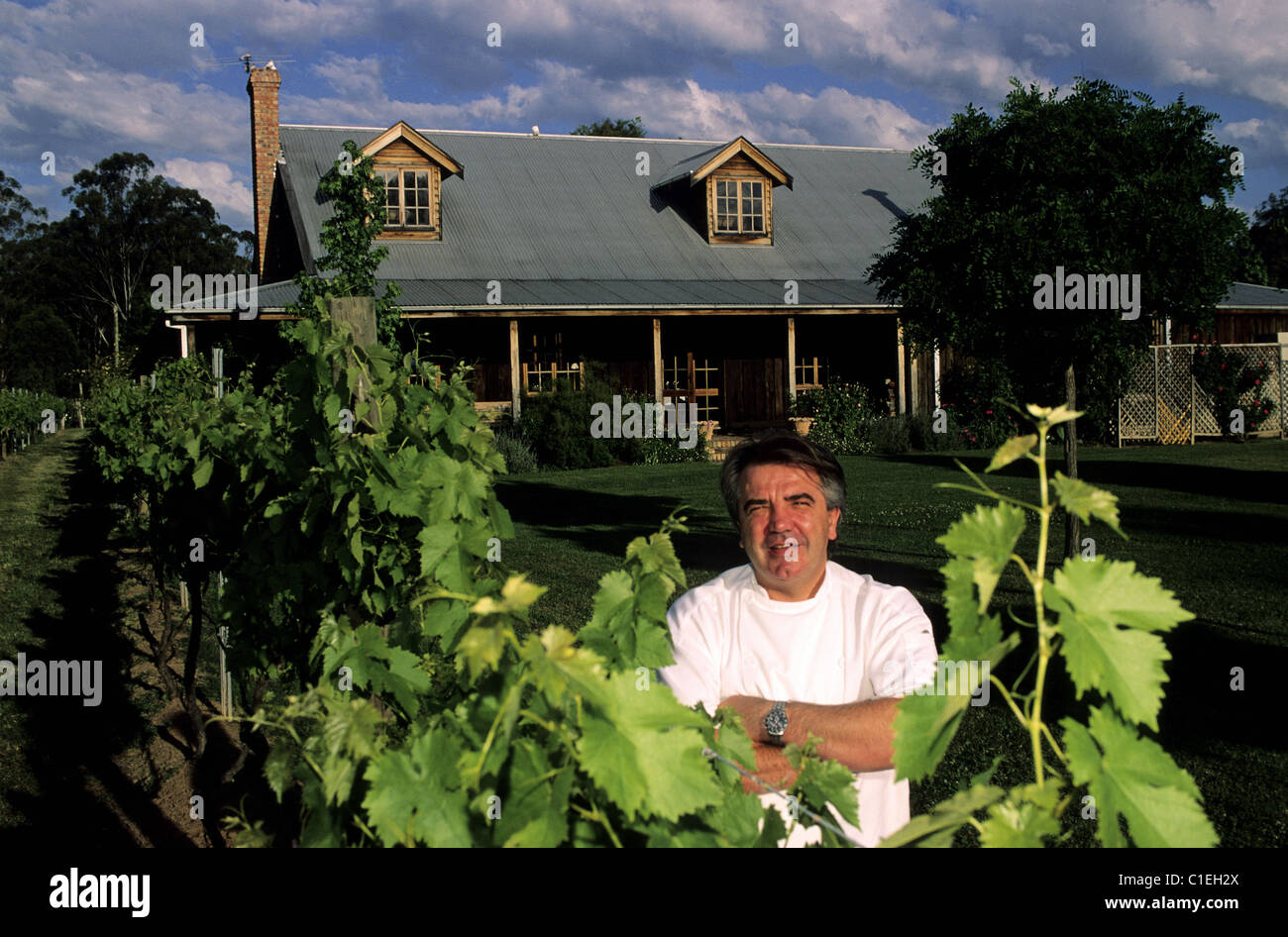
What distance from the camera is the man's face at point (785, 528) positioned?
2.77 m

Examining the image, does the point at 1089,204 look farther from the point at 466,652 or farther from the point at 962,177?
the point at 466,652

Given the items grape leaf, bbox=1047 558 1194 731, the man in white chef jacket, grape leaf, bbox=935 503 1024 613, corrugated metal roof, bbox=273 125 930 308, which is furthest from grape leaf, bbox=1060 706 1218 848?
corrugated metal roof, bbox=273 125 930 308

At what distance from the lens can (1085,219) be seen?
7605 mm

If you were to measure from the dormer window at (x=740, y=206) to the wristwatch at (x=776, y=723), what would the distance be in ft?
73.5

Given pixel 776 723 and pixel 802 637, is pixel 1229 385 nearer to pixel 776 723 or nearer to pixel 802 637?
pixel 802 637

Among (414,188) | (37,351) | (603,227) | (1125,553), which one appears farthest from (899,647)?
(37,351)

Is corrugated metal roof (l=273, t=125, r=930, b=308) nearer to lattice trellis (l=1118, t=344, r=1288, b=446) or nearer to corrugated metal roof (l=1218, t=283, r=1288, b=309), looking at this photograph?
lattice trellis (l=1118, t=344, r=1288, b=446)

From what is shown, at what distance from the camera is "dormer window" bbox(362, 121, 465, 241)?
21.6 m

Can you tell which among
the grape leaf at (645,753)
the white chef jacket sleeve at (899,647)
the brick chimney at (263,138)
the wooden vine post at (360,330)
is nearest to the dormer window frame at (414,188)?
the brick chimney at (263,138)

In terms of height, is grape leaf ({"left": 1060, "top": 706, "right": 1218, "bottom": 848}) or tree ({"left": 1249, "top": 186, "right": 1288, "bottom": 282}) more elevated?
tree ({"left": 1249, "top": 186, "right": 1288, "bottom": 282})

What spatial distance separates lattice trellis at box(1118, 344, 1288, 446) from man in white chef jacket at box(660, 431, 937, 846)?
20077 millimetres

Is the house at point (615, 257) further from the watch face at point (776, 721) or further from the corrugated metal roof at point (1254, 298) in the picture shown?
the watch face at point (776, 721)
